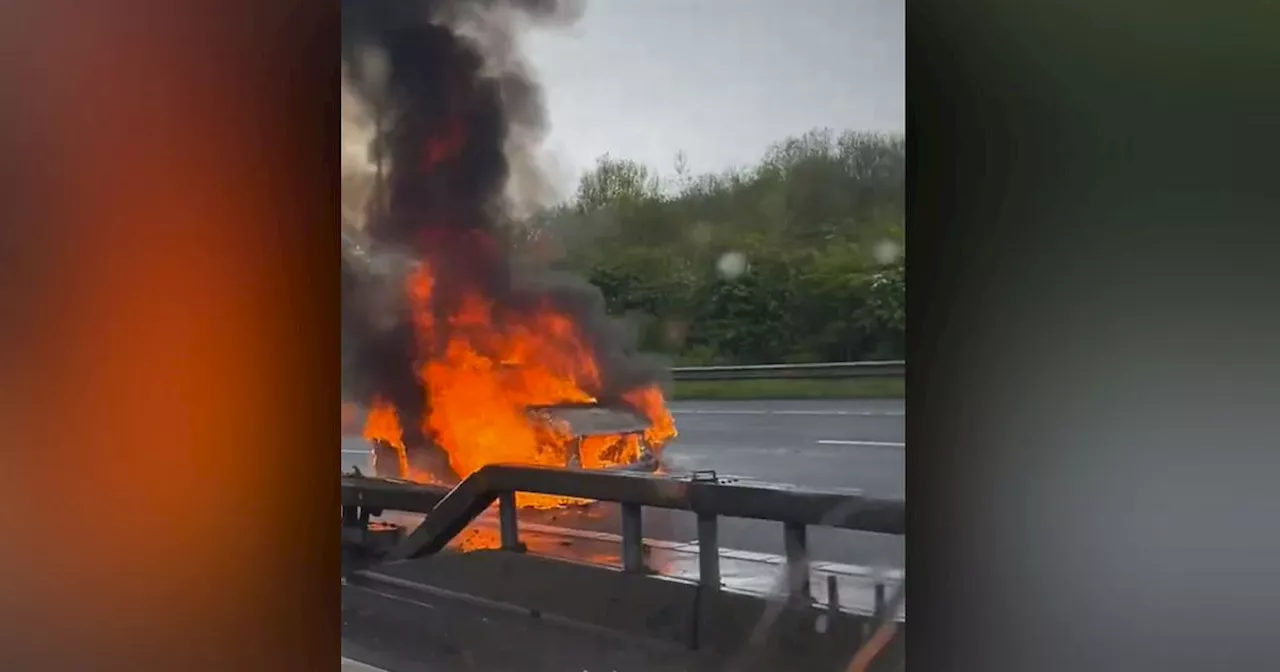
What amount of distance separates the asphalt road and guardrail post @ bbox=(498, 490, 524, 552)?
0.88ft

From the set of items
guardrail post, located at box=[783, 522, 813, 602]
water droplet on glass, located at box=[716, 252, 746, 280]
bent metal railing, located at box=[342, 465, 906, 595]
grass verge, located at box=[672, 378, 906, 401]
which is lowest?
guardrail post, located at box=[783, 522, 813, 602]

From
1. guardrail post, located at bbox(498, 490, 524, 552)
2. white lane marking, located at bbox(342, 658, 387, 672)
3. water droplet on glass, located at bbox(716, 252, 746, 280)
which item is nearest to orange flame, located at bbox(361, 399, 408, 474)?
guardrail post, located at bbox(498, 490, 524, 552)

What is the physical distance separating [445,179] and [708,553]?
0.63 metres

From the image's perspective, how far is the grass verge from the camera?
123 cm

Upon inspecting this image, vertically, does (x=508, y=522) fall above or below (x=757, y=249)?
below

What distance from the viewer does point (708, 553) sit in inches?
49.3

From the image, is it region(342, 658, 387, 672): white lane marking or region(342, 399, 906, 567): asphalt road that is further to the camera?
region(342, 658, 387, 672): white lane marking

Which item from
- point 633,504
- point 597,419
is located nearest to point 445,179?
point 597,419

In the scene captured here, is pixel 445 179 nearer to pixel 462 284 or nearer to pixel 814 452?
pixel 462 284

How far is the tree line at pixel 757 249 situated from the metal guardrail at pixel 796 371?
0.01 m

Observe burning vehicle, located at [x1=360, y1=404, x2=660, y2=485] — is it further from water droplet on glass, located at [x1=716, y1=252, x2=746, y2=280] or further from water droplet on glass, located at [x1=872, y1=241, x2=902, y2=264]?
water droplet on glass, located at [x1=872, y1=241, x2=902, y2=264]

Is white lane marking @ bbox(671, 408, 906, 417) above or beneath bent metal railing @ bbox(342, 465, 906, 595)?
above
